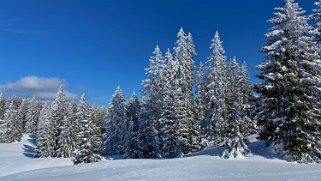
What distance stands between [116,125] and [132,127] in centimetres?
891

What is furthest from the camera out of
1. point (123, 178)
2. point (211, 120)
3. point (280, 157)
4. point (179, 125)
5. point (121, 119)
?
point (121, 119)

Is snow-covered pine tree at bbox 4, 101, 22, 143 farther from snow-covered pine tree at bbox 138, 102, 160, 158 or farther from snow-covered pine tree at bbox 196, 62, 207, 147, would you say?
snow-covered pine tree at bbox 196, 62, 207, 147

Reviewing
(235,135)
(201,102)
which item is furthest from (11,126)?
(235,135)

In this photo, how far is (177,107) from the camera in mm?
43719

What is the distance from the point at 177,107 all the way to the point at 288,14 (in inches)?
810

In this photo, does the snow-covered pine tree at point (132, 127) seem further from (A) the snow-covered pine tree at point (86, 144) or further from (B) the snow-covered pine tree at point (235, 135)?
(B) the snow-covered pine tree at point (235, 135)

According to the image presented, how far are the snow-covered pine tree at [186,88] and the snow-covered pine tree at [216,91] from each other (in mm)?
2628

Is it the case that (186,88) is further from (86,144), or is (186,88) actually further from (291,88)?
(291,88)

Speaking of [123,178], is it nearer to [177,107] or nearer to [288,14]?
[288,14]

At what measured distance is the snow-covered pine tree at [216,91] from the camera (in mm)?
47906

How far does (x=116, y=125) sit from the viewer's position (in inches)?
2509

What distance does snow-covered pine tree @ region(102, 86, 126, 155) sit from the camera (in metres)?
61.3

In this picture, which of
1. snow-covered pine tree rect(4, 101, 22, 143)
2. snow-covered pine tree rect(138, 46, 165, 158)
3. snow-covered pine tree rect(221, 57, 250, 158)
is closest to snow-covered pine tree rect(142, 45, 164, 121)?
snow-covered pine tree rect(138, 46, 165, 158)

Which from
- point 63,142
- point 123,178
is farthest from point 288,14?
point 63,142
